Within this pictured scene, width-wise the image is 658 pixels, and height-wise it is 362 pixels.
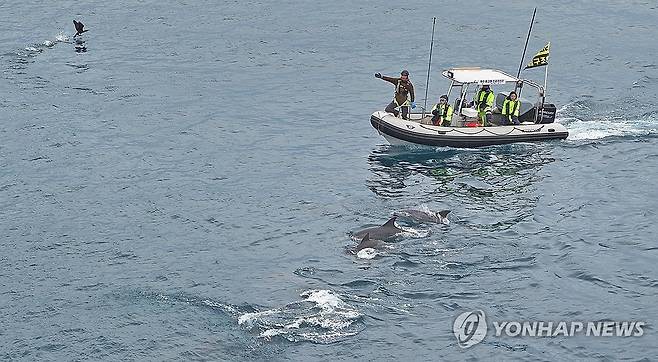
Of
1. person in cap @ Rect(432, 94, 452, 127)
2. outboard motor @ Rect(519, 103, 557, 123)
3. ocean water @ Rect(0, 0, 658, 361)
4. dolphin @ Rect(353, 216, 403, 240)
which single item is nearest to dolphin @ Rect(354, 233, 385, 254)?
dolphin @ Rect(353, 216, 403, 240)

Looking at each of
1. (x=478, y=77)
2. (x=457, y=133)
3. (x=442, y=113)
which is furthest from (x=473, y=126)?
(x=478, y=77)

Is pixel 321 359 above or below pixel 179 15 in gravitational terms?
below

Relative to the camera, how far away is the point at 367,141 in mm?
43531

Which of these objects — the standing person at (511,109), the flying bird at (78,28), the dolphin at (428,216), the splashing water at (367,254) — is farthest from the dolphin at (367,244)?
the flying bird at (78,28)

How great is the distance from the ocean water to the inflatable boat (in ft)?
2.11

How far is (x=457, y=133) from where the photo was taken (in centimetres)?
4122

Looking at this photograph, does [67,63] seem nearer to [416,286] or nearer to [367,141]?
[367,141]

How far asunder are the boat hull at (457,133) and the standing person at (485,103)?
732mm

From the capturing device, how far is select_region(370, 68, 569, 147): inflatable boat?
135 feet

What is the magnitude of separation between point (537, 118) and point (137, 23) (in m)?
30.4

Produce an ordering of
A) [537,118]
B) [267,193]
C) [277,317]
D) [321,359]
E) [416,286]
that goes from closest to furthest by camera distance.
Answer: [321,359] → [277,317] → [416,286] → [267,193] → [537,118]

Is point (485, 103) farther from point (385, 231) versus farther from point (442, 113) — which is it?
point (385, 231)

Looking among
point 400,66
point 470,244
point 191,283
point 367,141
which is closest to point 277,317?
point 191,283

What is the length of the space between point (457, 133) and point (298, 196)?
8.12 m
